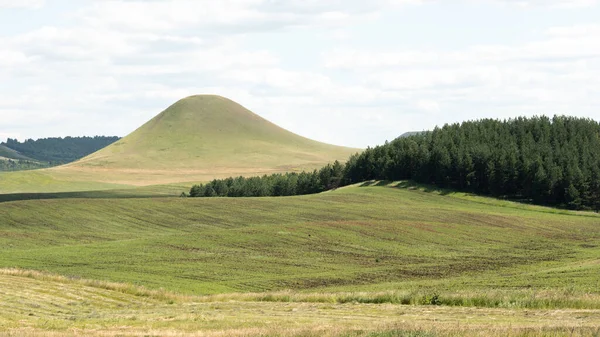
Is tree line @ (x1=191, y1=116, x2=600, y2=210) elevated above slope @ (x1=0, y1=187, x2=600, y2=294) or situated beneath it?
elevated above

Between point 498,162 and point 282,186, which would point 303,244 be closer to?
point 498,162

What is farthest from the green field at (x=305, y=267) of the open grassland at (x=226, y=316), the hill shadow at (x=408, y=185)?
the hill shadow at (x=408, y=185)

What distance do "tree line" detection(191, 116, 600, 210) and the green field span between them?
7.51 metres

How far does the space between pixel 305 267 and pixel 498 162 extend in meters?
90.4

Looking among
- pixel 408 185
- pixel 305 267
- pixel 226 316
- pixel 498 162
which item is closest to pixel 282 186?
pixel 408 185

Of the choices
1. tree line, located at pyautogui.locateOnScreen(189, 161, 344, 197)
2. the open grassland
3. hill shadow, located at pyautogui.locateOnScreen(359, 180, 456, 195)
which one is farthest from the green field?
tree line, located at pyautogui.locateOnScreen(189, 161, 344, 197)

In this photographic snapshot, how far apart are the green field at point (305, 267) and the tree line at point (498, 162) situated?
751 cm

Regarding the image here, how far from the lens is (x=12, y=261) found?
62500mm

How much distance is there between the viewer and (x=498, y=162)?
148 metres

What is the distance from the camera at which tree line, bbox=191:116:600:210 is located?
463 ft

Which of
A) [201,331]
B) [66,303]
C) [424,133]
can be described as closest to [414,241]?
[66,303]

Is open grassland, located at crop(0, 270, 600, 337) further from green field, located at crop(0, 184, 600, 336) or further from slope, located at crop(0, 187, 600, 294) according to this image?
slope, located at crop(0, 187, 600, 294)

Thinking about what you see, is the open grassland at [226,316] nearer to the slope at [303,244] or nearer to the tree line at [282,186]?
the slope at [303,244]

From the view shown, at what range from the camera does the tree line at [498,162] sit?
463ft
